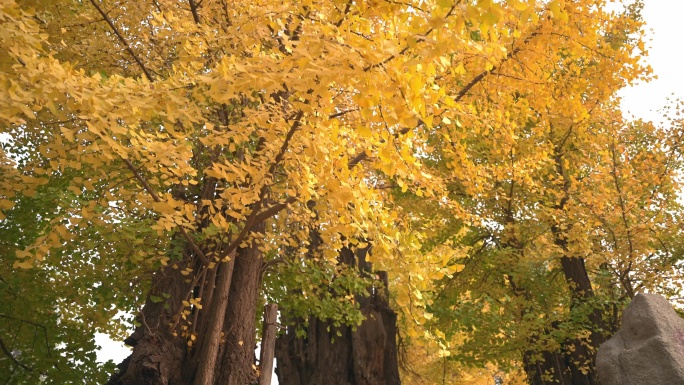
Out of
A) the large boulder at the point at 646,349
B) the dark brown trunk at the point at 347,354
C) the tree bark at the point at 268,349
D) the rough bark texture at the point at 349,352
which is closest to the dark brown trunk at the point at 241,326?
the tree bark at the point at 268,349

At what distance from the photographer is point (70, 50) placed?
18.4 ft

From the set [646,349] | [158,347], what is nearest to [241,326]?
[158,347]

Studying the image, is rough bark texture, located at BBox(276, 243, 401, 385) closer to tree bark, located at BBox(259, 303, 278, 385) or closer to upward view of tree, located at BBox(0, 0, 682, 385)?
upward view of tree, located at BBox(0, 0, 682, 385)

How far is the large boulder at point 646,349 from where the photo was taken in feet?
20.5

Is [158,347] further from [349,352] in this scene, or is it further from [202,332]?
[349,352]

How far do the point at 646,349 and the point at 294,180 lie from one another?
4.82 meters

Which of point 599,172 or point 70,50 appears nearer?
point 70,50

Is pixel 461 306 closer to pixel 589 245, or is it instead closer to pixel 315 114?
pixel 589 245

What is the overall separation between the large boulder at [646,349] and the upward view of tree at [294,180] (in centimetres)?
206

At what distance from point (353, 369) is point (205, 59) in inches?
244

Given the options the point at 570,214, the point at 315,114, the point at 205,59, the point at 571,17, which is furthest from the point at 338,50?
the point at 570,214

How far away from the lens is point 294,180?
169 inches

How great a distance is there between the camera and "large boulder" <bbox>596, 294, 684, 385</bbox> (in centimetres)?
624

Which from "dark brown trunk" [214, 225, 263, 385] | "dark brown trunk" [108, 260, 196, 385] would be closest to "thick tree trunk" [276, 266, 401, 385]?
"dark brown trunk" [214, 225, 263, 385]
